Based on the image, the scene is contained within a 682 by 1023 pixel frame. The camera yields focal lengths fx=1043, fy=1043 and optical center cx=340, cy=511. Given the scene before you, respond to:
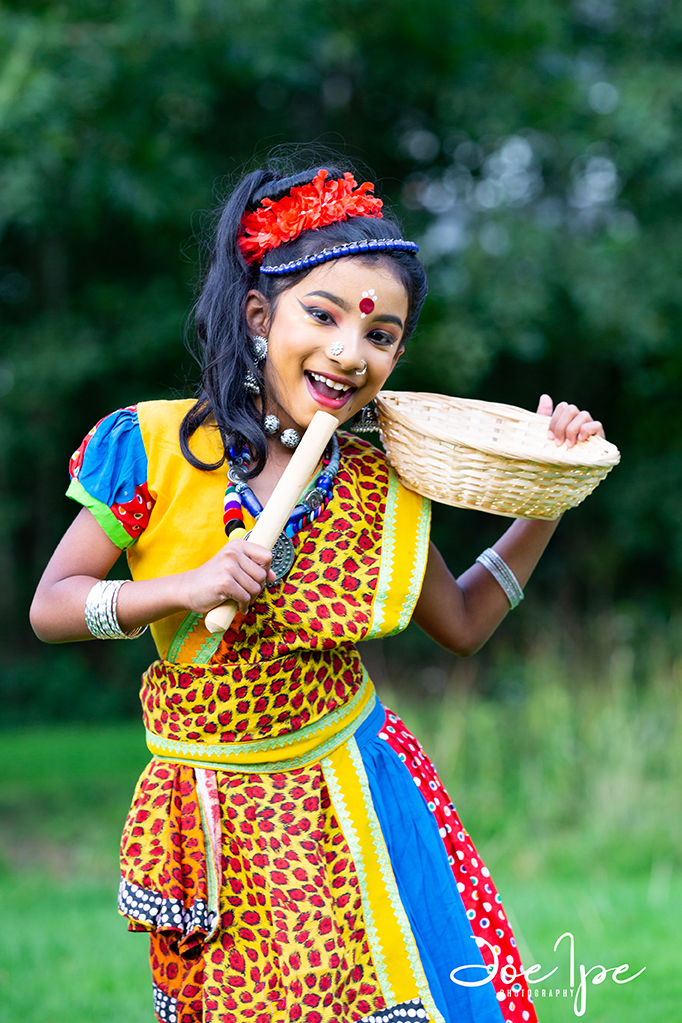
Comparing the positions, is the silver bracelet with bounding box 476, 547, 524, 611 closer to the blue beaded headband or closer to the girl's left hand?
the girl's left hand

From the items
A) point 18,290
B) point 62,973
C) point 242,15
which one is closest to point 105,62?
point 242,15

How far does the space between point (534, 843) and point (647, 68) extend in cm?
517

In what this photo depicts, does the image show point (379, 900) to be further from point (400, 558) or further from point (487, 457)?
point (487, 457)

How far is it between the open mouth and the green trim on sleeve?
0.39 m

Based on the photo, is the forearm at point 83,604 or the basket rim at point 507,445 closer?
the forearm at point 83,604

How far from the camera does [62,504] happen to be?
9164mm

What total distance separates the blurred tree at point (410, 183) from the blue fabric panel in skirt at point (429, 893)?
4457 mm

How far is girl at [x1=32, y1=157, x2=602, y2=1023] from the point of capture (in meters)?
1.66

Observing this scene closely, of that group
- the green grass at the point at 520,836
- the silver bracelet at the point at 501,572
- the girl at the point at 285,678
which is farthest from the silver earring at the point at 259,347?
the green grass at the point at 520,836

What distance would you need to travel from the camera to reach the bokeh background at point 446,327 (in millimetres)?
5352

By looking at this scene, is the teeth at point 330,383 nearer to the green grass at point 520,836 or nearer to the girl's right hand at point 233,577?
the girl's right hand at point 233,577

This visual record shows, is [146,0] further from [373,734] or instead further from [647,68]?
[373,734]

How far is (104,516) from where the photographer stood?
5.56 feet

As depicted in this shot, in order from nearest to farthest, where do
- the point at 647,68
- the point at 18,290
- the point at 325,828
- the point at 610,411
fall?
1. the point at 325,828
2. the point at 647,68
3. the point at 18,290
4. the point at 610,411
